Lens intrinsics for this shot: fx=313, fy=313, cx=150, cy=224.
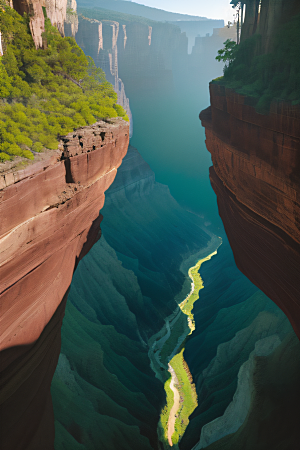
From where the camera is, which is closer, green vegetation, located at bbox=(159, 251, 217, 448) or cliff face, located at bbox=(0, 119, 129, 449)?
cliff face, located at bbox=(0, 119, 129, 449)

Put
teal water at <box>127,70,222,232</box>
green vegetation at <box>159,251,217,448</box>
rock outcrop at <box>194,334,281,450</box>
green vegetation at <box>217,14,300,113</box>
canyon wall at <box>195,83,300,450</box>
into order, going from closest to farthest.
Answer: canyon wall at <box>195,83,300,450</box> < green vegetation at <box>217,14,300,113</box> < rock outcrop at <box>194,334,281,450</box> < green vegetation at <box>159,251,217,448</box> < teal water at <box>127,70,222,232</box>

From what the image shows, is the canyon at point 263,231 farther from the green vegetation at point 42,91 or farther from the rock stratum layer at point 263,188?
the green vegetation at point 42,91

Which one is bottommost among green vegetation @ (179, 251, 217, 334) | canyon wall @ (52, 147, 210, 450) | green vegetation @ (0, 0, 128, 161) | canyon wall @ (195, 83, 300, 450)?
green vegetation @ (179, 251, 217, 334)

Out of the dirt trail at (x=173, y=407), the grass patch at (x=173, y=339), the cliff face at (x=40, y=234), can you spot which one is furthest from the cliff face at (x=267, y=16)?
the grass patch at (x=173, y=339)

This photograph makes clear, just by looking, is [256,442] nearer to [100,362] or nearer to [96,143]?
[100,362]

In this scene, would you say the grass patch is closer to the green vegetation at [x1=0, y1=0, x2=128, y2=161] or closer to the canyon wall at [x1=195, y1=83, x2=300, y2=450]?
the canyon wall at [x1=195, y1=83, x2=300, y2=450]

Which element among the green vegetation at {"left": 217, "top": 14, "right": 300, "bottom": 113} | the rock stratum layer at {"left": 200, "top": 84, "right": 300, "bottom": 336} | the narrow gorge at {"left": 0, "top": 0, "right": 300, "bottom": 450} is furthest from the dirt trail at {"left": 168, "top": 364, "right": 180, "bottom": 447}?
the green vegetation at {"left": 217, "top": 14, "right": 300, "bottom": 113}

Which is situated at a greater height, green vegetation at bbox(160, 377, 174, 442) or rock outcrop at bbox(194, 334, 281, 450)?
rock outcrop at bbox(194, 334, 281, 450)
